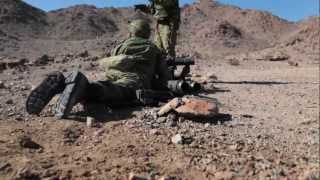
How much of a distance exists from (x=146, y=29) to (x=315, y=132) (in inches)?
80.7

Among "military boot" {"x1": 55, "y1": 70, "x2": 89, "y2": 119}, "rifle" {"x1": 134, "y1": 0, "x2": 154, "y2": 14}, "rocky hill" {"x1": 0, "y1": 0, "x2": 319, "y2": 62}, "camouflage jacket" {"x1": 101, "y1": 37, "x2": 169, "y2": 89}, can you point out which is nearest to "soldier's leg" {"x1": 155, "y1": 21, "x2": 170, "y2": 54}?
"rifle" {"x1": 134, "y1": 0, "x2": 154, "y2": 14}

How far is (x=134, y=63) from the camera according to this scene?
6.17 meters

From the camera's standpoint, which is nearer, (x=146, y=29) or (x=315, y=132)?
(x=315, y=132)

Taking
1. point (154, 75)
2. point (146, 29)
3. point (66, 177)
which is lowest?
point (66, 177)

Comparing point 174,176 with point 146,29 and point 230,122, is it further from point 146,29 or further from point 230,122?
point 146,29

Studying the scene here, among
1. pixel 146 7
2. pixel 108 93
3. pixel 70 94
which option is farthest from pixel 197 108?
pixel 146 7

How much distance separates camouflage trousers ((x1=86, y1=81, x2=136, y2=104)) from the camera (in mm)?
5566

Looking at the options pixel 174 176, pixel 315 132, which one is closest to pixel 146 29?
pixel 315 132

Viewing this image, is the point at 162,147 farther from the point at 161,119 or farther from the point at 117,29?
the point at 117,29

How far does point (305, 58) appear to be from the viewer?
51.6 ft

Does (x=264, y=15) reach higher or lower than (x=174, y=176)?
higher

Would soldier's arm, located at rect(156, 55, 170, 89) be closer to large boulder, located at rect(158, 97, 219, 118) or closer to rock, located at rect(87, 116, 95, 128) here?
large boulder, located at rect(158, 97, 219, 118)

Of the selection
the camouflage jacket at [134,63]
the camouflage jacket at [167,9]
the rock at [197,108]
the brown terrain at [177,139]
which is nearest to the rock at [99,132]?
the brown terrain at [177,139]

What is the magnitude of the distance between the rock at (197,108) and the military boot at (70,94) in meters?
0.86
